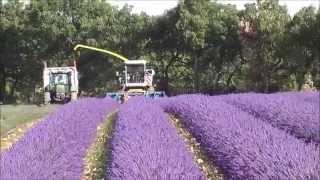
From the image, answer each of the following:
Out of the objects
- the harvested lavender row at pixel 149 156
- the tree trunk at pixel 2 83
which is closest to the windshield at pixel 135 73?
the harvested lavender row at pixel 149 156

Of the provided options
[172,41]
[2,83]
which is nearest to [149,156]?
[172,41]

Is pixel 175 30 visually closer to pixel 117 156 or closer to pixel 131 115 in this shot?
pixel 131 115

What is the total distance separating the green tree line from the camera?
38375mm

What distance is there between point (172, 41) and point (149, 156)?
35.6 metres

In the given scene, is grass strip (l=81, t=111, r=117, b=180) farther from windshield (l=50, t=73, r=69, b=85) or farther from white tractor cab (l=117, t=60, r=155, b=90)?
windshield (l=50, t=73, r=69, b=85)

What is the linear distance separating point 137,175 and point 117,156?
1.24 m

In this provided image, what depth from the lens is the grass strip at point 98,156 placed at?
339 inches

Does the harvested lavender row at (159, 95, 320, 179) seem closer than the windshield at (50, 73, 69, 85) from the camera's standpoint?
Yes

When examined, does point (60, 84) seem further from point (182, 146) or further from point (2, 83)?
point (182, 146)

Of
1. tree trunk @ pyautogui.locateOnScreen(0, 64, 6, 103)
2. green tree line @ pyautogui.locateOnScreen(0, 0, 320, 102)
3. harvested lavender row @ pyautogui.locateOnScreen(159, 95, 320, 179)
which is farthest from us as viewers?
tree trunk @ pyautogui.locateOnScreen(0, 64, 6, 103)

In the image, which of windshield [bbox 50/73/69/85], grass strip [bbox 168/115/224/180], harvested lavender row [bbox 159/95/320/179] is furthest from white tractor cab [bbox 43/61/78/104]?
harvested lavender row [bbox 159/95/320/179]

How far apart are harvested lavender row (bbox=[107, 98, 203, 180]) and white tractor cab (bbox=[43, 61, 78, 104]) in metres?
22.4

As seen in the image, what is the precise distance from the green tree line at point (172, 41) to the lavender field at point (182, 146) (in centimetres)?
2451

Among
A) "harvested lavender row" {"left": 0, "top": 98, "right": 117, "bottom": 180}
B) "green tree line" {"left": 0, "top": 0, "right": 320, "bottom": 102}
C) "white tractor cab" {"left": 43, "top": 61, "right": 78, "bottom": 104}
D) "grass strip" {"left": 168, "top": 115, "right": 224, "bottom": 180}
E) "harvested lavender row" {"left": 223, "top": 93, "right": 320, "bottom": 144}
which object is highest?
"green tree line" {"left": 0, "top": 0, "right": 320, "bottom": 102}
